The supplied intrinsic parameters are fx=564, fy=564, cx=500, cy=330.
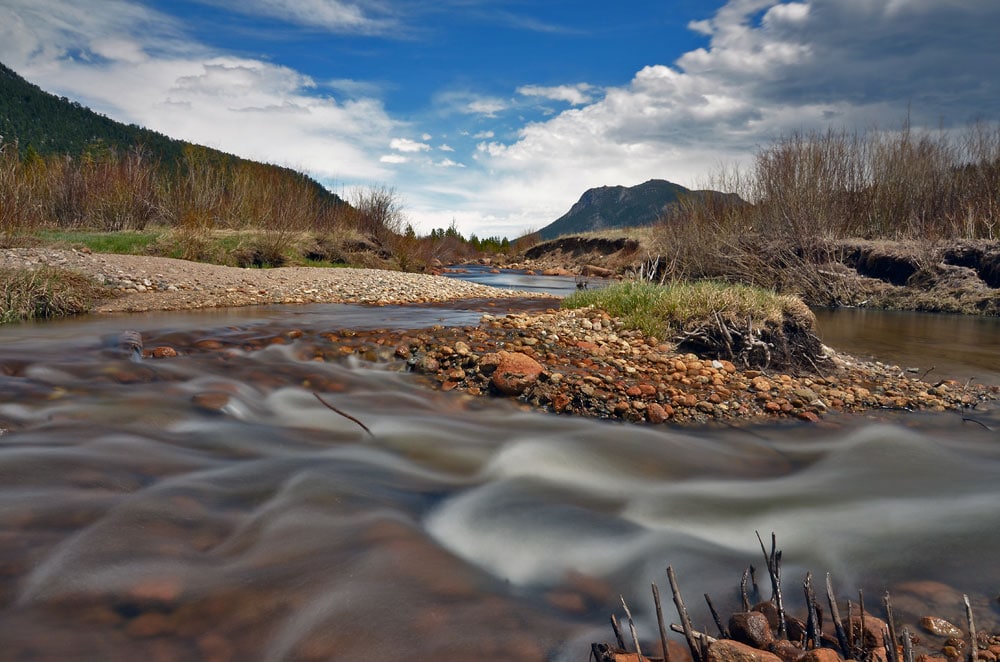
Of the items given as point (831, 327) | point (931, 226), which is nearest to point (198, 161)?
point (831, 327)

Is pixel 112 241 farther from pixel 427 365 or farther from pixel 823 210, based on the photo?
pixel 823 210

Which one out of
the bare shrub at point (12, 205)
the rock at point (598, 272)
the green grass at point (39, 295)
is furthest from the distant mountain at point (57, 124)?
the green grass at point (39, 295)

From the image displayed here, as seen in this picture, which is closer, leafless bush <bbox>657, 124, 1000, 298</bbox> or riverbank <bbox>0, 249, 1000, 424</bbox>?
riverbank <bbox>0, 249, 1000, 424</bbox>

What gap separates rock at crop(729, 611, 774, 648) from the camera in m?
1.74

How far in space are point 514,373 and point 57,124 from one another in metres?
111

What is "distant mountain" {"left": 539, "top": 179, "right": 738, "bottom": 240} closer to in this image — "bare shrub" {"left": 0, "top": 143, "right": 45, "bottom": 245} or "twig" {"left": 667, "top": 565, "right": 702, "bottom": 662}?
"bare shrub" {"left": 0, "top": 143, "right": 45, "bottom": 245}

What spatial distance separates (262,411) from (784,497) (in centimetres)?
353

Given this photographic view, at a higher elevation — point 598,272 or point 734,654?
point 598,272

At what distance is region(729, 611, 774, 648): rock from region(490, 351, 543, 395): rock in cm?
303

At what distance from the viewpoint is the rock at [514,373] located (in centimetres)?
478

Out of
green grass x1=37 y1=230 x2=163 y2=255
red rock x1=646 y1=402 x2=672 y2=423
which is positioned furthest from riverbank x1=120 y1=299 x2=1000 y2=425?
green grass x1=37 y1=230 x2=163 y2=255

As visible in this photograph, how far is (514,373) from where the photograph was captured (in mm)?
4840

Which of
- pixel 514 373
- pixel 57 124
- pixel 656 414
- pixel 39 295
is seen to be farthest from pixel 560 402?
pixel 57 124

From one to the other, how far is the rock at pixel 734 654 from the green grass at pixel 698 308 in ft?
15.8
